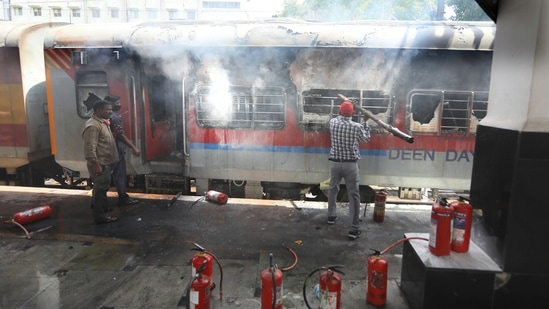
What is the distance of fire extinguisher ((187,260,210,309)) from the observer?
123 inches

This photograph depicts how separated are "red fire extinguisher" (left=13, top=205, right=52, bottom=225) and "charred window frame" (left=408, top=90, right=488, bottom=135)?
6.46 metres

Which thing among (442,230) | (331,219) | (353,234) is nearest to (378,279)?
(442,230)

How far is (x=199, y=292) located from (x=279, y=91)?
13.4ft

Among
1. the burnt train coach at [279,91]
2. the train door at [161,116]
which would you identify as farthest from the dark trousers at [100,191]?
the train door at [161,116]

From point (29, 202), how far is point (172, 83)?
11.8 ft

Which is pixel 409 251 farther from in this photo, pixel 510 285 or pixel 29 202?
pixel 29 202

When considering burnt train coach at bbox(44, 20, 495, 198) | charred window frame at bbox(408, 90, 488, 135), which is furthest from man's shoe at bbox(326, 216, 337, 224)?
charred window frame at bbox(408, 90, 488, 135)

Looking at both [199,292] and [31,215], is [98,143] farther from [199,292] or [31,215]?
[199,292]

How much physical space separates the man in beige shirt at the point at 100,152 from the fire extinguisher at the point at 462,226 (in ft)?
16.3

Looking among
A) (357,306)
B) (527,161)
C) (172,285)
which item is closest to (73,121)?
(172,285)

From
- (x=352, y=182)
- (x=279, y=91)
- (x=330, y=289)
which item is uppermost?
(x=279, y=91)

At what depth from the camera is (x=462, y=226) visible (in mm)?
3203

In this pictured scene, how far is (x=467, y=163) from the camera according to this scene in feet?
20.4

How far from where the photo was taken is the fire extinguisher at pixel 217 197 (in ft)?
22.3
